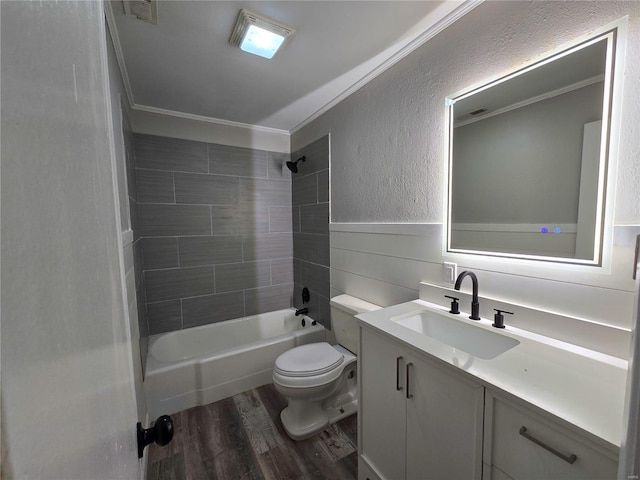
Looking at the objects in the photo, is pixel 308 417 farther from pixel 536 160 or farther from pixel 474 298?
pixel 536 160

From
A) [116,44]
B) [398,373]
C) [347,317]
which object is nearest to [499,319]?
[398,373]

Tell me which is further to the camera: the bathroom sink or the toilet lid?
the toilet lid

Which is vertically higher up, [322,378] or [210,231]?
[210,231]

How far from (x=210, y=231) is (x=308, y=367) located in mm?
1691

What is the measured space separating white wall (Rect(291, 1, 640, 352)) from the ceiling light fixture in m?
0.72

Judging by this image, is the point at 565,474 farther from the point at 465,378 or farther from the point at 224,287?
the point at 224,287

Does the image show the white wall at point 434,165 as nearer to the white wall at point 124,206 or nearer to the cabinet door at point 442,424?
the cabinet door at point 442,424

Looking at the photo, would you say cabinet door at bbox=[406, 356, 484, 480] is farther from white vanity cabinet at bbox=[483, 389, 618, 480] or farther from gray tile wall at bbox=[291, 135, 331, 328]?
gray tile wall at bbox=[291, 135, 331, 328]

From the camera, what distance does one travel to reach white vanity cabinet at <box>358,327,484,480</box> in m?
0.90

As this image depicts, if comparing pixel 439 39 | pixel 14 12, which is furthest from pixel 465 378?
pixel 439 39

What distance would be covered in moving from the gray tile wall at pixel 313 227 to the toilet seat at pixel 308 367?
636mm

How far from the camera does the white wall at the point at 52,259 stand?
0.16 meters

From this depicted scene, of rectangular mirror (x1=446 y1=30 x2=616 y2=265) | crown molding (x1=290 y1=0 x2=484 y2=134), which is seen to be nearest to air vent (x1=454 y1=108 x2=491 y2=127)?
rectangular mirror (x1=446 y1=30 x2=616 y2=265)

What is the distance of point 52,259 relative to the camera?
223 mm
